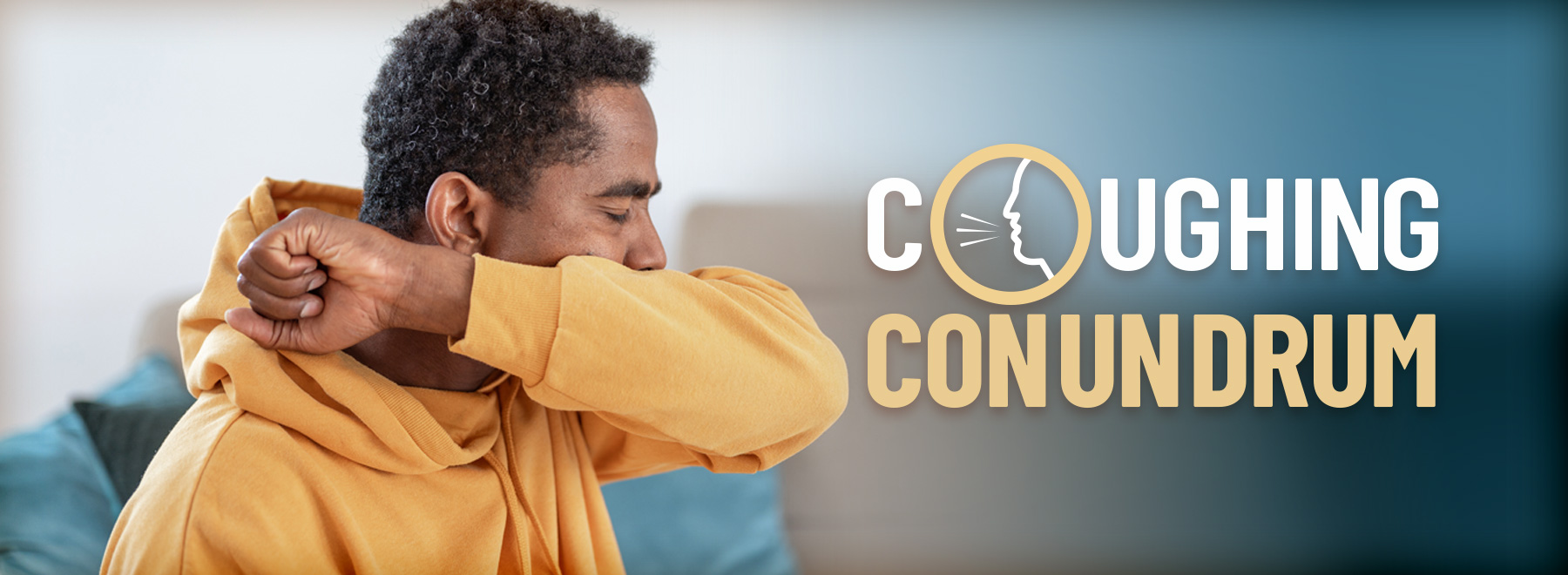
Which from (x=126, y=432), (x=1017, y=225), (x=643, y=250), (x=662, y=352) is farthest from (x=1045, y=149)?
(x=126, y=432)

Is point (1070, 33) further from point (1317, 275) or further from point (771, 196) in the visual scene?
point (771, 196)

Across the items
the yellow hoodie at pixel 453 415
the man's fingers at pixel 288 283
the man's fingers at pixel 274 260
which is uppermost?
the man's fingers at pixel 274 260

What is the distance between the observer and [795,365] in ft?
2.63

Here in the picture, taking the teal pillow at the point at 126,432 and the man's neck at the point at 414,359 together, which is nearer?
the man's neck at the point at 414,359

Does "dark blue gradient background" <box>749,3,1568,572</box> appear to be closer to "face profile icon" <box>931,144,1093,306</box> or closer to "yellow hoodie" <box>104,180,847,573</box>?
"face profile icon" <box>931,144,1093,306</box>

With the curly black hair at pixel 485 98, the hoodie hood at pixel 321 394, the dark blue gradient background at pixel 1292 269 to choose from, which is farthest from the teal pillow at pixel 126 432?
the dark blue gradient background at pixel 1292 269

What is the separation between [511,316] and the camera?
684mm

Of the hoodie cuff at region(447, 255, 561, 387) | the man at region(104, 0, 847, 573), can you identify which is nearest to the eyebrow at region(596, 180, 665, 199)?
the man at region(104, 0, 847, 573)

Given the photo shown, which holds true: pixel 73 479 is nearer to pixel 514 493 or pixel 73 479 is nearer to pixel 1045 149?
pixel 514 493

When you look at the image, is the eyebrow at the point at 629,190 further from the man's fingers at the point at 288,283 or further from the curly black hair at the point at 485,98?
the man's fingers at the point at 288,283

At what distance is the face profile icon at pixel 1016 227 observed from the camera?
141 cm

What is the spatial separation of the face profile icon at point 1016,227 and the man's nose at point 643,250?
0.73 meters

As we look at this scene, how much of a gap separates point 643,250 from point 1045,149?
0.80 metres

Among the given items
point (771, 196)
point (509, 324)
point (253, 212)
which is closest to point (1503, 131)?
point (771, 196)
